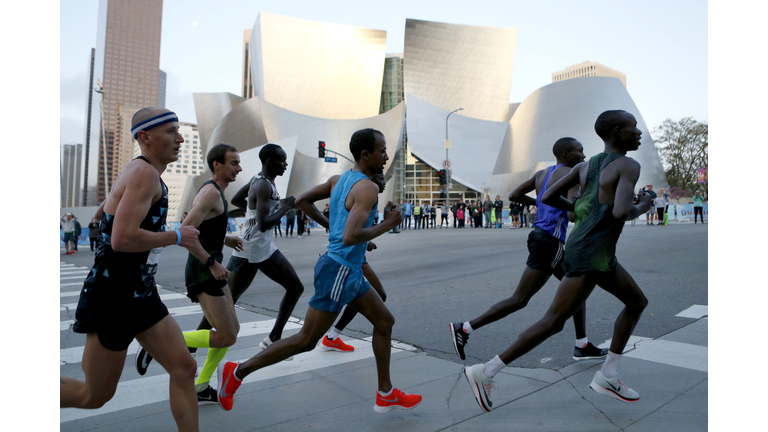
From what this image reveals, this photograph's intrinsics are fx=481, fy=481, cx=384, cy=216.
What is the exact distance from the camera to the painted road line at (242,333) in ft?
14.6

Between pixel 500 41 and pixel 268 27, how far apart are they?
30381 millimetres

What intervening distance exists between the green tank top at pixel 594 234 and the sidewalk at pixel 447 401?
861 mm

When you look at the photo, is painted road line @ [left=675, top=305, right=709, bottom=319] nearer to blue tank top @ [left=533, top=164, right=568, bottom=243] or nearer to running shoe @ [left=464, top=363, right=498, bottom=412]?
blue tank top @ [left=533, top=164, right=568, bottom=243]

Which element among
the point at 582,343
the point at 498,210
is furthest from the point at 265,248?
the point at 498,210

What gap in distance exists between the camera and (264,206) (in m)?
3.96

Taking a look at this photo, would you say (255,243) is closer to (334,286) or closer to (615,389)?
(334,286)

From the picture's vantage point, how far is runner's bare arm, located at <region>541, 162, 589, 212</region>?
10.7 ft

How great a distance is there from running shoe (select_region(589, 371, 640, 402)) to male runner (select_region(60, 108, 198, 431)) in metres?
2.43

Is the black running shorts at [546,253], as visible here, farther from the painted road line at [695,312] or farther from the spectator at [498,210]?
the spectator at [498,210]

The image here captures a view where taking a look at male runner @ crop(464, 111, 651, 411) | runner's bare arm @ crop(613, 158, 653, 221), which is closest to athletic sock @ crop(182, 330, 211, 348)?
male runner @ crop(464, 111, 651, 411)

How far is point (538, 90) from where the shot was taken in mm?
49594

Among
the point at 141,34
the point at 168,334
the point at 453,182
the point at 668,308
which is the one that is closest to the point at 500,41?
the point at 453,182

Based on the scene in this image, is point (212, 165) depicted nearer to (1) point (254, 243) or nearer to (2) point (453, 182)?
(1) point (254, 243)

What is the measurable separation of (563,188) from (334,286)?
174 cm
